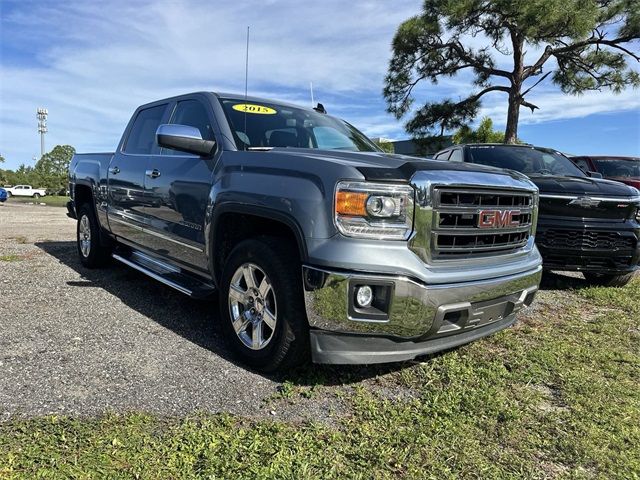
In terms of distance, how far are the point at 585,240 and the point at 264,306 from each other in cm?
373

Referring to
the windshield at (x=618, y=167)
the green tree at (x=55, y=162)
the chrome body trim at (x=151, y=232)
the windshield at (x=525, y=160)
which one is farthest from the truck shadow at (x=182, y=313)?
the green tree at (x=55, y=162)

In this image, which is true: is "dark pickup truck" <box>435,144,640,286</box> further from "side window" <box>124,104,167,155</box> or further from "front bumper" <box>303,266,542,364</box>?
"side window" <box>124,104,167,155</box>

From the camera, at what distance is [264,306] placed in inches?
124

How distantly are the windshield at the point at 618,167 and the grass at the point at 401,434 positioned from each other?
860cm

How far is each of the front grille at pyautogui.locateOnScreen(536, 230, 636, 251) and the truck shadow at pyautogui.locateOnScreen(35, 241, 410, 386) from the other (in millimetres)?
2707

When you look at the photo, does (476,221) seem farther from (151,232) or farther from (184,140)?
(151,232)

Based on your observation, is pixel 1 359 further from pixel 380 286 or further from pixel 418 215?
pixel 418 215

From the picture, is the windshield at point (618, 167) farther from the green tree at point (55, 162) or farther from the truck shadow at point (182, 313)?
the green tree at point (55, 162)

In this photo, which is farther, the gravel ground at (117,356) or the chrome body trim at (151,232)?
the chrome body trim at (151,232)

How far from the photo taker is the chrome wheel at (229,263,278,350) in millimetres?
3125

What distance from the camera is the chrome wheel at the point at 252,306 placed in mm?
3125

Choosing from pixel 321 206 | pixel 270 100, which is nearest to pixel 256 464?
pixel 321 206

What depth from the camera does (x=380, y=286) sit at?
2686mm

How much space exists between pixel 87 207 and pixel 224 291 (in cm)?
378
